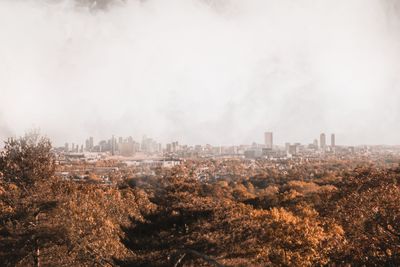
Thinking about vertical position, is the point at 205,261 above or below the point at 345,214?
below

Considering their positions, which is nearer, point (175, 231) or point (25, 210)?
point (175, 231)

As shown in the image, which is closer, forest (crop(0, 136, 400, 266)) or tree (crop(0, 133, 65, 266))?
forest (crop(0, 136, 400, 266))

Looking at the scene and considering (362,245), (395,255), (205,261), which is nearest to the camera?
(395,255)

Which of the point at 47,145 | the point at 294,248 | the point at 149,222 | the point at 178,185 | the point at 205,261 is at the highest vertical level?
the point at 47,145

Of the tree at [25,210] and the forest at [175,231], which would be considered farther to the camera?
the tree at [25,210]

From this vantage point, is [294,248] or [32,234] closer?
[32,234]

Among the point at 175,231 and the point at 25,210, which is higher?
the point at 25,210

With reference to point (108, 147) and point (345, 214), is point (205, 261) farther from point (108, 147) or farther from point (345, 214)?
point (108, 147)

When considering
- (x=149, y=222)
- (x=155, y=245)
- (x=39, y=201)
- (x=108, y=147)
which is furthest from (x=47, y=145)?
(x=108, y=147)

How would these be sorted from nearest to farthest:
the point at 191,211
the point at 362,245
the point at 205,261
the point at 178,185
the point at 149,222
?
the point at 362,245
the point at 205,261
the point at 191,211
the point at 149,222
the point at 178,185
